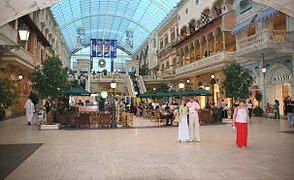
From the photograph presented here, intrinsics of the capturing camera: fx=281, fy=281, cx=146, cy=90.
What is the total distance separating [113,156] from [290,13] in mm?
6002

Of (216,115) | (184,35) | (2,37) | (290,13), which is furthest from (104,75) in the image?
(290,13)

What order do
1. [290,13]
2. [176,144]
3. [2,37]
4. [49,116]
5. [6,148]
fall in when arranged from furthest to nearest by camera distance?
[49,116] → [2,37] → [176,144] → [6,148] → [290,13]

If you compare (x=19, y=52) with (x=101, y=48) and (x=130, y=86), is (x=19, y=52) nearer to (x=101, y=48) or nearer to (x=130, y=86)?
(x=101, y=48)

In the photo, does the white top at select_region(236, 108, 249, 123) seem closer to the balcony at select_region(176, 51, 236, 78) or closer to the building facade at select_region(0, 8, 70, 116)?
the building facade at select_region(0, 8, 70, 116)

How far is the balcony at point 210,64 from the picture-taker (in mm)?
24562

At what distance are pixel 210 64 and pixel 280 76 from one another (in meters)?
7.11

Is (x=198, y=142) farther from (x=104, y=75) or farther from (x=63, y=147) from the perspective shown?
(x=104, y=75)

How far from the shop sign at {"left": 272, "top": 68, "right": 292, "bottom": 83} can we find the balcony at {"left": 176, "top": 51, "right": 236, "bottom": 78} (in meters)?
4.43

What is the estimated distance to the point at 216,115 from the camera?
61.4 feet

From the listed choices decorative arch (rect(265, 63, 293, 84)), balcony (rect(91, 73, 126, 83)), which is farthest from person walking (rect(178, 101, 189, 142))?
balcony (rect(91, 73, 126, 83))

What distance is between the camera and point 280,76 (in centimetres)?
2041

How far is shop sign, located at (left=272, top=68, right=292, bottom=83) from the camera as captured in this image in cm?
1966

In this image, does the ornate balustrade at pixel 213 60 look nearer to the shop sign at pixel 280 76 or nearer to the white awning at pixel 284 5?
the shop sign at pixel 280 76

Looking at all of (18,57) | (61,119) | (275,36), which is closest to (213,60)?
(275,36)
